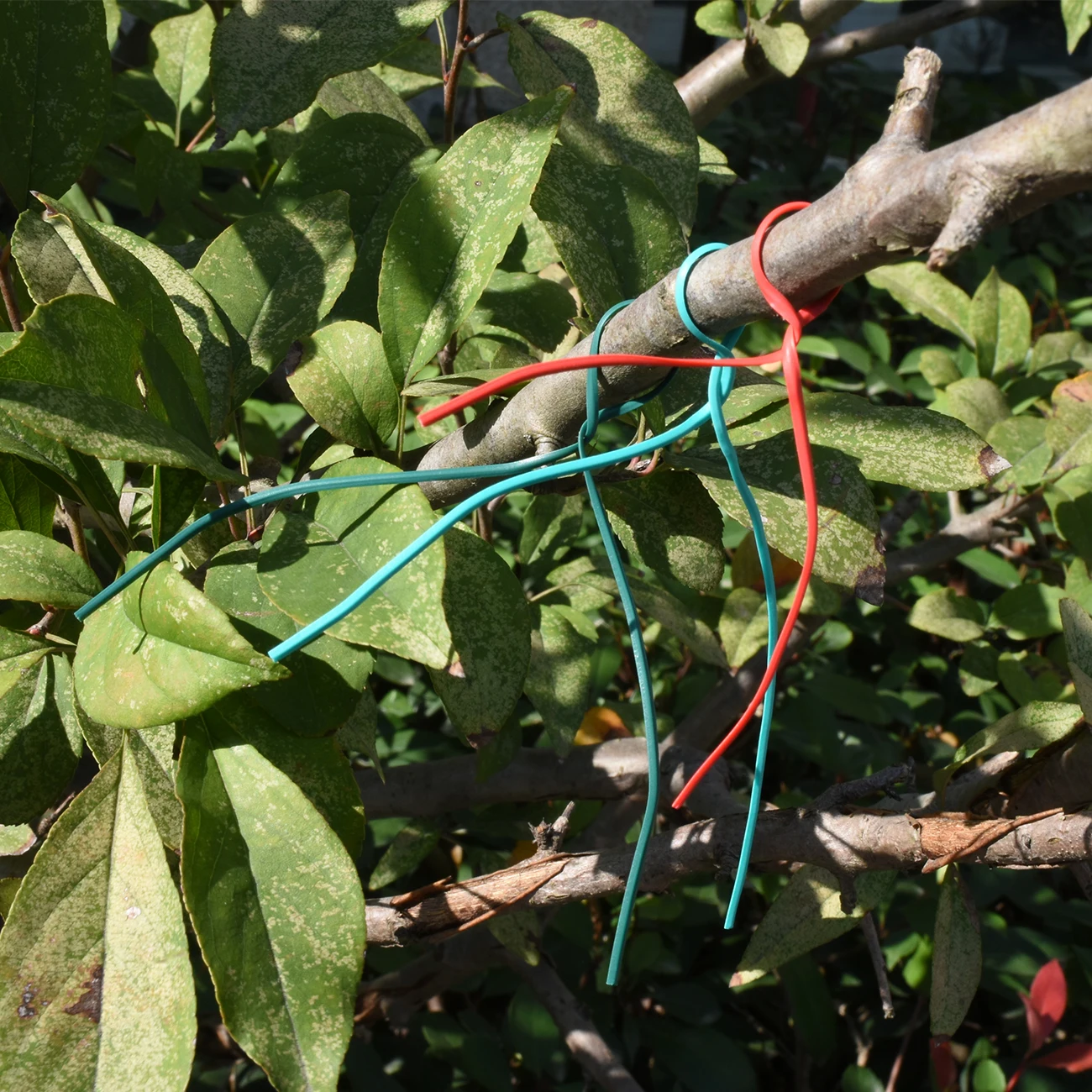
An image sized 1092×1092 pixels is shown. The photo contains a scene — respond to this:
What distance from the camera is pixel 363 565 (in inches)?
19.3

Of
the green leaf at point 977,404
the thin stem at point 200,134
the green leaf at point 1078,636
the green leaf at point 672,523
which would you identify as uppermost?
the thin stem at point 200,134

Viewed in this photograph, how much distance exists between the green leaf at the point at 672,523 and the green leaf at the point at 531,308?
155 mm

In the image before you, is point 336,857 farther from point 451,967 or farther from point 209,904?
point 451,967

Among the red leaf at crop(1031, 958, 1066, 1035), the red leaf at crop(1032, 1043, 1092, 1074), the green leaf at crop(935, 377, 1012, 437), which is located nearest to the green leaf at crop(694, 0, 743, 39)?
the green leaf at crop(935, 377, 1012, 437)

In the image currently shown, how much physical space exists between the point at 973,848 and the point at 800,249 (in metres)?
0.38

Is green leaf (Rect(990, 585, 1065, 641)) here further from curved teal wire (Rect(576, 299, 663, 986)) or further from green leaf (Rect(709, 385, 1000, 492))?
curved teal wire (Rect(576, 299, 663, 986))

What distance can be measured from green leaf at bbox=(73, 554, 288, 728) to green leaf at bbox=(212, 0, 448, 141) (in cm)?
37

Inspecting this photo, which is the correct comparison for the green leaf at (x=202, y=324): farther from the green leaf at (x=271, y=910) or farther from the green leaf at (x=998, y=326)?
the green leaf at (x=998, y=326)

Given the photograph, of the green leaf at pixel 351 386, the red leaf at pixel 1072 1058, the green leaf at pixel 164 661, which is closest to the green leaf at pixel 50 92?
the green leaf at pixel 351 386

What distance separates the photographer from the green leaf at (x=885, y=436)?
1.84 feet

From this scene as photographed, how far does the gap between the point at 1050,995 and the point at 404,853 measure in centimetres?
72

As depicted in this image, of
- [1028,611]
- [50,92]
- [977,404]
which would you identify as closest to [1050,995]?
[1028,611]

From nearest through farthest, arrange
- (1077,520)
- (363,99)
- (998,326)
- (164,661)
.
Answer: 1. (164,661)
2. (363,99)
3. (1077,520)
4. (998,326)

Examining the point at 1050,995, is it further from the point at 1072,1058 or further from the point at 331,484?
the point at 331,484
